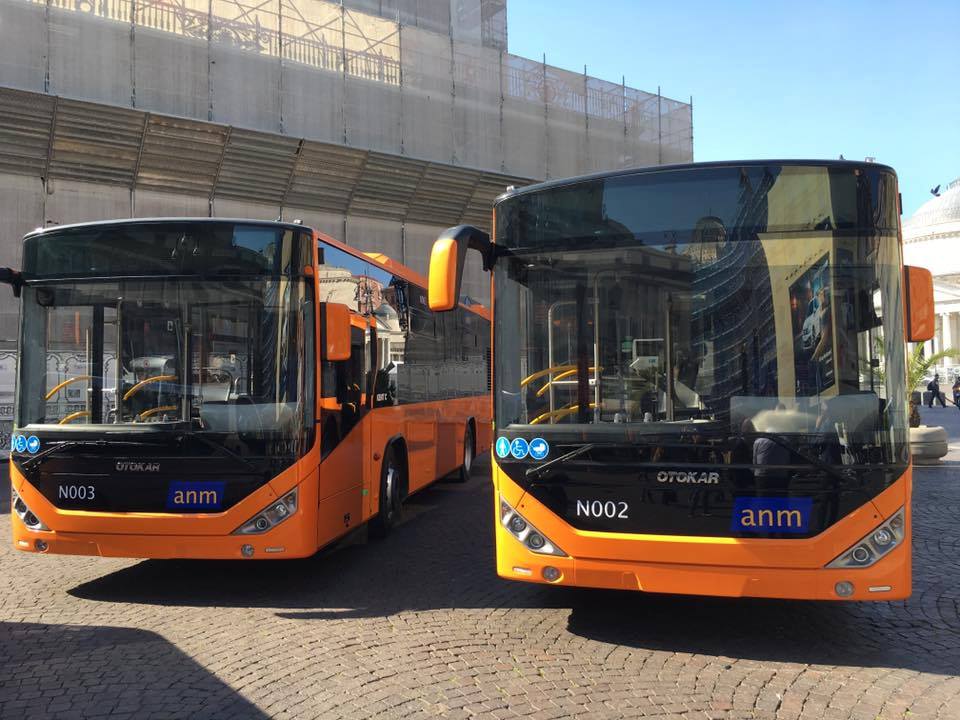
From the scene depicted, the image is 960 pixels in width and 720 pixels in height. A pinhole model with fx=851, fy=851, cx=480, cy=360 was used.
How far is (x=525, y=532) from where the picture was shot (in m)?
5.20

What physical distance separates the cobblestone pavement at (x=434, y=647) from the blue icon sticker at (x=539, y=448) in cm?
116

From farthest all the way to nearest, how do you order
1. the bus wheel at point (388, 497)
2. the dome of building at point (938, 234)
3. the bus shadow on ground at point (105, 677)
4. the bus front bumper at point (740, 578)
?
the dome of building at point (938, 234), the bus wheel at point (388, 497), the bus front bumper at point (740, 578), the bus shadow on ground at point (105, 677)

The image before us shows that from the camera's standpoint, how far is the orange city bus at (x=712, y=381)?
4.68 meters

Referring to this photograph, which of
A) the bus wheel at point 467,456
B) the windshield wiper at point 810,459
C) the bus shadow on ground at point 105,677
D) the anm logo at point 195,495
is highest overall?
the windshield wiper at point 810,459

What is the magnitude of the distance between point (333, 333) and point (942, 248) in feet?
325

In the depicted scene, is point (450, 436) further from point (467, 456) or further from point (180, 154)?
point (180, 154)

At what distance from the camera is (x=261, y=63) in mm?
21438

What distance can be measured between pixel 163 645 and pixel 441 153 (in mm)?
20545

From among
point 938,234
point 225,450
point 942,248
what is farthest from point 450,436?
point 938,234

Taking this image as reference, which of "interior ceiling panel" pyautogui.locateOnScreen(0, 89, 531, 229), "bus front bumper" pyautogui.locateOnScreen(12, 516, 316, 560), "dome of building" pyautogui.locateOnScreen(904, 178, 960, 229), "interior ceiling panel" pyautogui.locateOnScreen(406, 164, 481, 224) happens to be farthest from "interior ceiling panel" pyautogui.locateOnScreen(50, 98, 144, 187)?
"dome of building" pyautogui.locateOnScreen(904, 178, 960, 229)

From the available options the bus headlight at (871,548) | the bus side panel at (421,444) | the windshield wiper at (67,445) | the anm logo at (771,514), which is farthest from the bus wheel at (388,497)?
the bus headlight at (871,548)

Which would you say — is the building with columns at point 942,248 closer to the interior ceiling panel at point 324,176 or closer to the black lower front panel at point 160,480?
the interior ceiling panel at point 324,176

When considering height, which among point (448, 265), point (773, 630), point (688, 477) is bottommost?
point (773, 630)

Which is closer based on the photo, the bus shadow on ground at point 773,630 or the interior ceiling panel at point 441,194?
the bus shadow on ground at point 773,630
